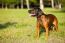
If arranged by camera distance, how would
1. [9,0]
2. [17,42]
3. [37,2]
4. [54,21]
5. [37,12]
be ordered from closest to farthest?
[17,42], [37,12], [54,21], [9,0], [37,2]

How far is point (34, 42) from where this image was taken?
25.0 feet

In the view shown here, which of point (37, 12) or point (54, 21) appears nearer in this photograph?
point (37, 12)

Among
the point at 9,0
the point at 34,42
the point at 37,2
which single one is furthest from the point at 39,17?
the point at 37,2

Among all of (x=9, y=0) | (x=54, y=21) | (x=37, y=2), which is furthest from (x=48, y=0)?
(x=54, y=21)

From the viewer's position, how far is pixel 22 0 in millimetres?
66750

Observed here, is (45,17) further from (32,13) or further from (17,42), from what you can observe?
(17,42)

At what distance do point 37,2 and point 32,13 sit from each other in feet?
214

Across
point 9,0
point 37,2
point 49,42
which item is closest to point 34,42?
point 49,42

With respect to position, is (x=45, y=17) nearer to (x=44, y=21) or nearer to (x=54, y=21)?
(x=44, y=21)

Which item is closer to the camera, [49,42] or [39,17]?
[49,42]

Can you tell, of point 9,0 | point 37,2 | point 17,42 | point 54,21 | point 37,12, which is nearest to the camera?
point 17,42

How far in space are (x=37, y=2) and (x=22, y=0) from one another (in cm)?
853

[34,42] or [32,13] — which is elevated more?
[32,13]

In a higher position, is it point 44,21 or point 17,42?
point 44,21
